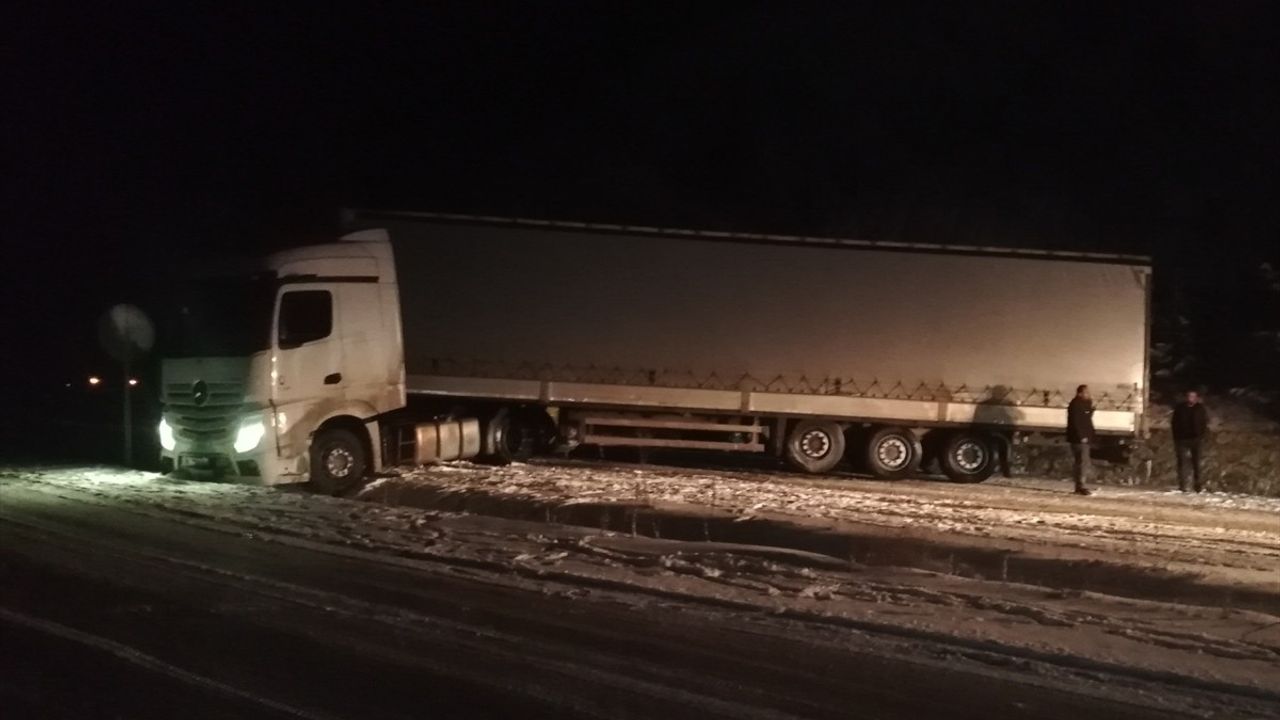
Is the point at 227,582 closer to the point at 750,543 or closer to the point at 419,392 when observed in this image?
the point at 750,543

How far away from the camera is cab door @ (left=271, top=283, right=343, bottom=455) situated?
52.9ft

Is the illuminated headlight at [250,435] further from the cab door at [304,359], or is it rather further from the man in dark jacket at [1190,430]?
the man in dark jacket at [1190,430]

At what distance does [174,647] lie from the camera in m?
8.27

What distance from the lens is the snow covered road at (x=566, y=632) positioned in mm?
7359

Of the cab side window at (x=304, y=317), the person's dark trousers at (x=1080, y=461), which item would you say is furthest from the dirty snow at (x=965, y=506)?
the cab side window at (x=304, y=317)

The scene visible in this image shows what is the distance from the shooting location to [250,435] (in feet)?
52.6

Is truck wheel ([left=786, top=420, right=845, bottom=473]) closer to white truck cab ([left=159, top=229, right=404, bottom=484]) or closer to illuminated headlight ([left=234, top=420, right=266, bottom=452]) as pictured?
white truck cab ([left=159, top=229, right=404, bottom=484])

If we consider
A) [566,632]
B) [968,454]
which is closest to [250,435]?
[566,632]

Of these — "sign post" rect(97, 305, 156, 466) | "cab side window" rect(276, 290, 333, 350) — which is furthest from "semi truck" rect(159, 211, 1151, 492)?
"sign post" rect(97, 305, 156, 466)

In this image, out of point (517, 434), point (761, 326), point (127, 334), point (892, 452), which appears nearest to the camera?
point (761, 326)

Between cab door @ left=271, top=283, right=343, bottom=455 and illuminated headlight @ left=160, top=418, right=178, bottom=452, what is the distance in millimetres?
1935

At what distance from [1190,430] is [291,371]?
1439 cm

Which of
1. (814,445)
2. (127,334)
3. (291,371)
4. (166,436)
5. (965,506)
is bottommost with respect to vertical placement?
(965,506)

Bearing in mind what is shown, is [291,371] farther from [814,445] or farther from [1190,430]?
[1190,430]
